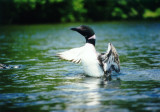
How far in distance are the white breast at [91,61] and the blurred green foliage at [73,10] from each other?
53593mm

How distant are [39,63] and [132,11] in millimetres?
67522

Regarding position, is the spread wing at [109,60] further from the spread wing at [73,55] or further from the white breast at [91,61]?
the spread wing at [73,55]

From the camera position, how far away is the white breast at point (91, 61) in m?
10.9

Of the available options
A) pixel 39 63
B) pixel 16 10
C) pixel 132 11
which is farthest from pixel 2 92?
pixel 132 11

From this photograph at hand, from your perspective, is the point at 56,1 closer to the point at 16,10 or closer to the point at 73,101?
the point at 16,10

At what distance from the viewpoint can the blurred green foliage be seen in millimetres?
65062

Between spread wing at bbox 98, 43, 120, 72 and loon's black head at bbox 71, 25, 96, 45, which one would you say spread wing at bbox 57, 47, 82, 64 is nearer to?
loon's black head at bbox 71, 25, 96, 45

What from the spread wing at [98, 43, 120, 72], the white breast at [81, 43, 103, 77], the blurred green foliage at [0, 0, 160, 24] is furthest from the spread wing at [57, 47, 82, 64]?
the blurred green foliage at [0, 0, 160, 24]

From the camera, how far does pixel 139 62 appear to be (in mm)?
14508

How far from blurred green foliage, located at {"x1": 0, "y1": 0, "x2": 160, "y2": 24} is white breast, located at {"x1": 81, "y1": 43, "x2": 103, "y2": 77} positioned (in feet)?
176

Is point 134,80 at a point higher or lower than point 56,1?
lower

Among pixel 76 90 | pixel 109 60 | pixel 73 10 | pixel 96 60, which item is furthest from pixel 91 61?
pixel 73 10

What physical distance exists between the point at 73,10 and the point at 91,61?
61.4m

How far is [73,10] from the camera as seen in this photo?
235ft
